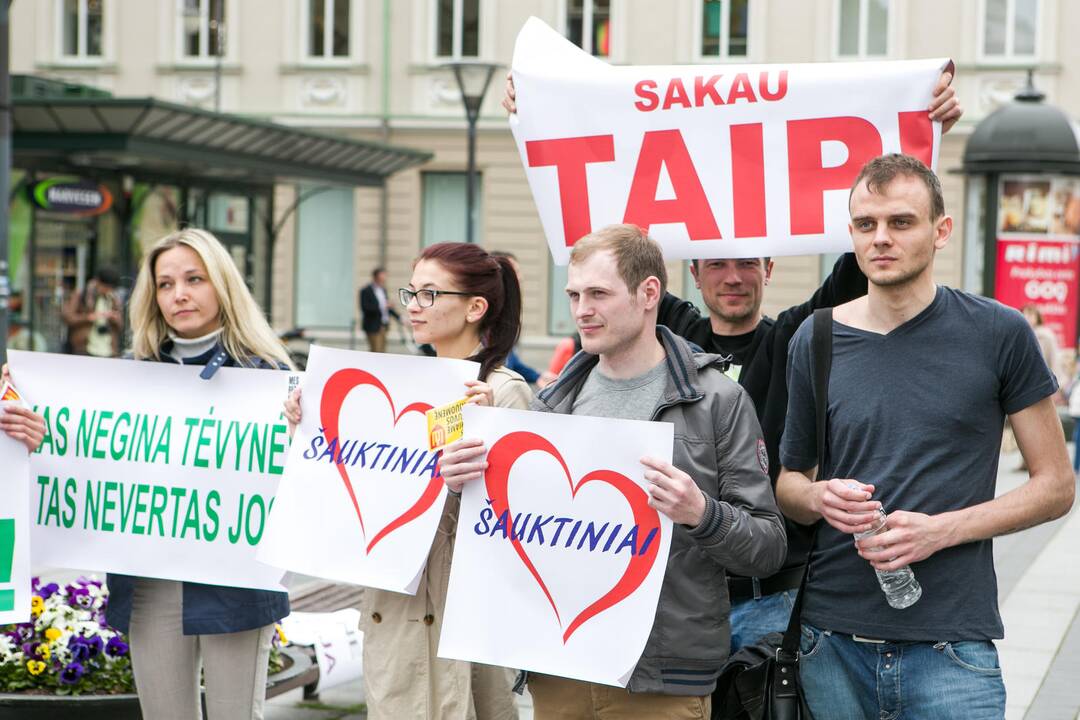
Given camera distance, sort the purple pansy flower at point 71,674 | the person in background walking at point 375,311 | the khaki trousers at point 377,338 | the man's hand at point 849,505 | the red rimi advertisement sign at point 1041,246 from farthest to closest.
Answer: the khaki trousers at point 377,338 → the person in background walking at point 375,311 → the red rimi advertisement sign at point 1041,246 → the purple pansy flower at point 71,674 → the man's hand at point 849,505

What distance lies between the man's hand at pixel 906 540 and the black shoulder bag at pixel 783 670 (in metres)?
0.27

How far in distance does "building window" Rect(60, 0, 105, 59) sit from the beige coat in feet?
97.1

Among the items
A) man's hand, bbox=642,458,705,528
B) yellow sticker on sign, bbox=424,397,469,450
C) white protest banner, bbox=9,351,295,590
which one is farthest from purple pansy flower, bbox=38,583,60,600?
man's hand, bbox=642,458,705,528

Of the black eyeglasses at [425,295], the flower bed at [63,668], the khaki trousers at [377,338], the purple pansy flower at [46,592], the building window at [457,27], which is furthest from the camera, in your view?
the building window at [457,27]

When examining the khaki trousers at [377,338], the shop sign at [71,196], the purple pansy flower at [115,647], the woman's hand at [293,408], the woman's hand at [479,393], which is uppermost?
the shop sign at [71,196]

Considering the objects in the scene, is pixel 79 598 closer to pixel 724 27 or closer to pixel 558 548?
pixel 558 548

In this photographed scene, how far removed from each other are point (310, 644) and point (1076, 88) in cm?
2514

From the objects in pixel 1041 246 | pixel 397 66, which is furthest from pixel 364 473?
pixel 397 66

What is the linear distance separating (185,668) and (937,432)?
221cm

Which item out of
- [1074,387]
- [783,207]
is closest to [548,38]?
[783,207]

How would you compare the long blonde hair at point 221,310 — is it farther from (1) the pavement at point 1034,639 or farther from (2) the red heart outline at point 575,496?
(1) the pavement at point 1034,639

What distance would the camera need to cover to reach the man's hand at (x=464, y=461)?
339 centimetres

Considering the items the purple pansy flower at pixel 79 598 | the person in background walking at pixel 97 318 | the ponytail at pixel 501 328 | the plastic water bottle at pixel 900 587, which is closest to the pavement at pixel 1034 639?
the purple pansy flower at pixel 79 598

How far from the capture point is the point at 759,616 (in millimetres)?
3811
